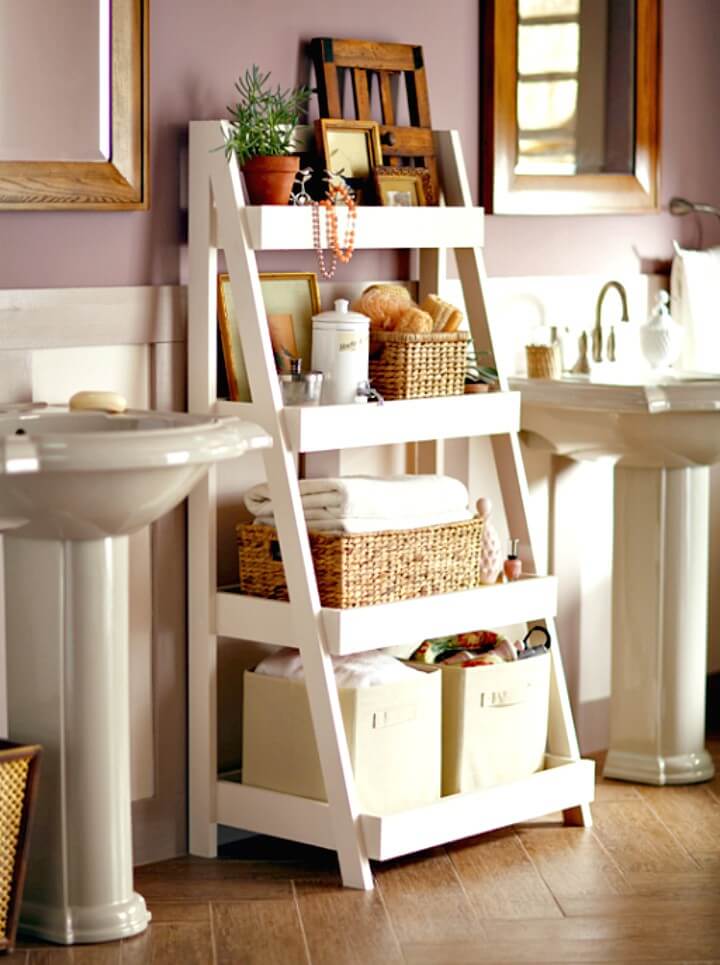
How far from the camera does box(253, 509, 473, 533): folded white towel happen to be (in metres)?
3.29

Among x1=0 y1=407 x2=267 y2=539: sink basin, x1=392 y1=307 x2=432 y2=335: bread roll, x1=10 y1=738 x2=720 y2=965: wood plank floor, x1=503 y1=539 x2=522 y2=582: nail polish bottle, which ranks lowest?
x1=10 y1=738 x2=720 y2=965: wood plank floor

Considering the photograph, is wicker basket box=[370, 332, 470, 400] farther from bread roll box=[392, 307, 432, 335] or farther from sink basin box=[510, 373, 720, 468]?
sink basin box=[510, 373, 720, 468]

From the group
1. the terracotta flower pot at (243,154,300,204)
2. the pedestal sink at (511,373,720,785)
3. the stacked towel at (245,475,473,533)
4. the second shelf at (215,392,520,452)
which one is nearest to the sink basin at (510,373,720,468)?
the pedestal sink at (511,373,720,785)

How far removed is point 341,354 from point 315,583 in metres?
0.44

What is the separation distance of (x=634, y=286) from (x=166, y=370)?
1.46m

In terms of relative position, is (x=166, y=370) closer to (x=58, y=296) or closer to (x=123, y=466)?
(x=58, y=296)

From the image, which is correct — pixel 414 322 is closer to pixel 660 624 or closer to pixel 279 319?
pixel 279 319

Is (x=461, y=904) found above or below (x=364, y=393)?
below

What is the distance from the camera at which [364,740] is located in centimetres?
332

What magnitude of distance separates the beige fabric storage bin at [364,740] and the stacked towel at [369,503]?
11.9 inches

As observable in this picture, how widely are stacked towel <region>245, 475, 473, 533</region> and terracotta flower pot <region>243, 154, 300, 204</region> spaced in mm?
536

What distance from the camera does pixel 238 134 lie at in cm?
330

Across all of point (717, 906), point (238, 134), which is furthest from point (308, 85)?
point (717, 906)

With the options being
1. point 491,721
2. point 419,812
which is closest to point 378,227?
point 491,721
